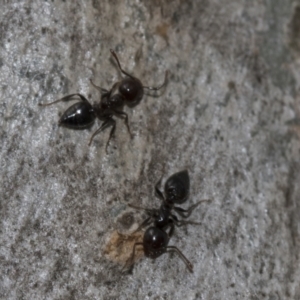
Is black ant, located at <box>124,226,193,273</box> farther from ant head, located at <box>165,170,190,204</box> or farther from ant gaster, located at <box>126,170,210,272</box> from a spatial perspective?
ant head, located at <box>165,170,190,204</box>

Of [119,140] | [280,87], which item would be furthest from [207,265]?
[280,87]

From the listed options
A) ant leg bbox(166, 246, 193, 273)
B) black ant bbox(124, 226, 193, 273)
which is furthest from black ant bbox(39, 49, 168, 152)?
ant leg bbox(166, 246, 193, 273)

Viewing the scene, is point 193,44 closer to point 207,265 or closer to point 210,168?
point 210,168

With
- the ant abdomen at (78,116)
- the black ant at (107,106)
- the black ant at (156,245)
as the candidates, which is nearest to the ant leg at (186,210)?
the black ant at (156,245)

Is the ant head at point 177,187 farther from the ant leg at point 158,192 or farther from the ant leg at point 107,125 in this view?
the ant leg at point 107,125

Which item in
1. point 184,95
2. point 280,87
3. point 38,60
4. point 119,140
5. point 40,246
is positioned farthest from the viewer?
point 280,87

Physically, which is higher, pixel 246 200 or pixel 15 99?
pixel 15 99

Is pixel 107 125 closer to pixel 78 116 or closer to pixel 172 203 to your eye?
pixel 78 116
